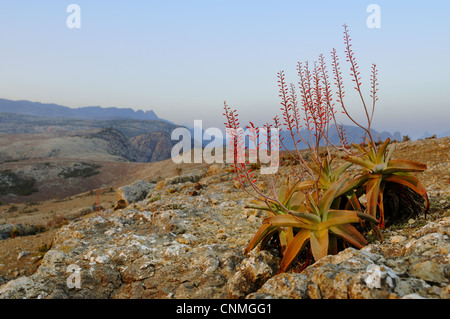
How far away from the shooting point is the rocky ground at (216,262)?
2279mm

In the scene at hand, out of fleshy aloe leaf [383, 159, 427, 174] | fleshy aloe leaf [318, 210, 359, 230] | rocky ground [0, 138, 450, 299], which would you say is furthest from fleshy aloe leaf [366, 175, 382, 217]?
fleshy aloe leaf [318, 210, 359, 230]

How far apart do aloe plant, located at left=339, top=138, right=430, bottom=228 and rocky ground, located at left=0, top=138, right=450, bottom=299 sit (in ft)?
1.19

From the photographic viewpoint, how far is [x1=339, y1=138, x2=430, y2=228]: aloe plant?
3.72 meters

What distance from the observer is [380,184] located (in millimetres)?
3980

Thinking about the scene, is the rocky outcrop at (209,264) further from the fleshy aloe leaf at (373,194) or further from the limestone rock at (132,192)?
the limestone rock at (132,192)

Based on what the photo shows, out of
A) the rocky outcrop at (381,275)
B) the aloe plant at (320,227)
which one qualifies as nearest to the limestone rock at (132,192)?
the aloe plant at (320,227)

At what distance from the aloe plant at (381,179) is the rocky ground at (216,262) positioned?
0.36 meters

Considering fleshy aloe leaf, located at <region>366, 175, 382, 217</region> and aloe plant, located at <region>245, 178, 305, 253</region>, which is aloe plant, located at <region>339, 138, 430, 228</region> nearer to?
fleshy aloe leaf, located at <region>366, 175, 382, 217</region>

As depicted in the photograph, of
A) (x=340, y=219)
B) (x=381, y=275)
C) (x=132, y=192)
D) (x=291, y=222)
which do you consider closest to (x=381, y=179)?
(x=340, y=219)

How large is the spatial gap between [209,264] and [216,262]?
96 millimetres
